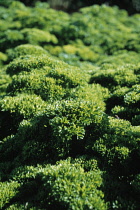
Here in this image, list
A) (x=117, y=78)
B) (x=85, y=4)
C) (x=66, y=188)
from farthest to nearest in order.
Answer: (x=85, y=4) < (x=117, y=78) < (x=66, y=188)

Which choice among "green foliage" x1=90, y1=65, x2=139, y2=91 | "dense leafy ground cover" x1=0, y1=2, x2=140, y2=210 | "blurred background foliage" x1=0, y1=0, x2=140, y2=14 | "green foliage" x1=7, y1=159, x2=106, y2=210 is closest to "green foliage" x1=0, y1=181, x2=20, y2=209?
"dense leafy ground cover" x1=0, y1=2, x2=140, y2=210

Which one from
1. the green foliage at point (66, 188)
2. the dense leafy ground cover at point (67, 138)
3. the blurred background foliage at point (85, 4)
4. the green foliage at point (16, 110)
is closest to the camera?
the green foliage at point (66, 188)

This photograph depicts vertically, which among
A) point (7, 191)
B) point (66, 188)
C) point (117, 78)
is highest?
point (117, 78)

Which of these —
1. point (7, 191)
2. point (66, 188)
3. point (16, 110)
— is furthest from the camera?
point (16, 110)

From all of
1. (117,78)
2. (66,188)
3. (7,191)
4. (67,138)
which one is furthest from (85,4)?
(66,188)

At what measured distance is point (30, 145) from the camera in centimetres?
464

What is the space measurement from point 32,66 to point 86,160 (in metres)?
A: 3.82

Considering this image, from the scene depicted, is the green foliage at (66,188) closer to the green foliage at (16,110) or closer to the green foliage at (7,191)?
the green foliage at (7,191)

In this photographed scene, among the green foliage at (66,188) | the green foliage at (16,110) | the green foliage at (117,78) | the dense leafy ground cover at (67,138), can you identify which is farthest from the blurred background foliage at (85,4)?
the green foliage at (66,188)

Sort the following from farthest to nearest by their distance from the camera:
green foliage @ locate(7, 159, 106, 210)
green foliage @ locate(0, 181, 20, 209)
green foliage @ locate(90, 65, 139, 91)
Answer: green foliage @ locate(90, 65, 139, 91) → green foliage @ locate(0, 181, 20, 209) → green foliage @ locate(7, 159, 106, 210)

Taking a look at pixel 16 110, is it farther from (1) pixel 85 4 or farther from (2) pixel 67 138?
(1) pixel 85 4

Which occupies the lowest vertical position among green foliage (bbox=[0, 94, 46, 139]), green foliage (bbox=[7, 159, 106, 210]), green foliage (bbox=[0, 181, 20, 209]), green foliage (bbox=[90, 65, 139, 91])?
green foliage (bbox=[0, 181, 20, 209])

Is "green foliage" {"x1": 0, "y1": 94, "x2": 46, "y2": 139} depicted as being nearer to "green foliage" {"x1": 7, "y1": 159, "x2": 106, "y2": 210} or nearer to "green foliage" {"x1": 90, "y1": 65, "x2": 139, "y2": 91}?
"green foliage" {"x1": 7, "y1": 159, "x2": 106, "y2": 210}

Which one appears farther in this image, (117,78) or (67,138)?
(117,78)
